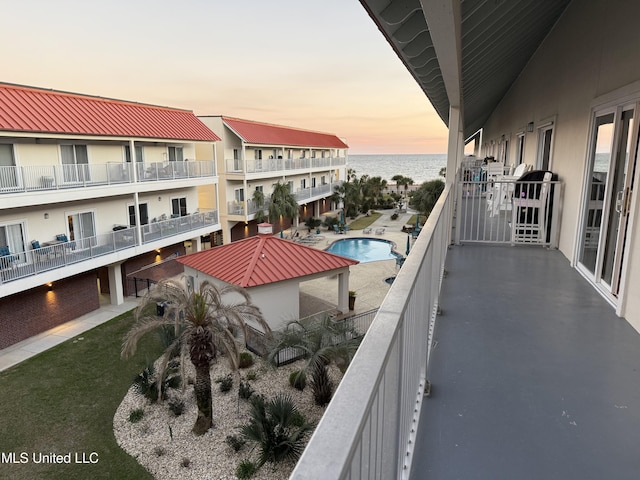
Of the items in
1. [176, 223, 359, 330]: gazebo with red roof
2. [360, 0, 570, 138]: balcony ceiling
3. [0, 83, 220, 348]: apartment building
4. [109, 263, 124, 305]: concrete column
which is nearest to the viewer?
[360, 0, 570, 138]: balcony ceiling

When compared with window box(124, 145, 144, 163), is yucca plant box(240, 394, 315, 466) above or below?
below

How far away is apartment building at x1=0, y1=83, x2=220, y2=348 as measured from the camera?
14.5m

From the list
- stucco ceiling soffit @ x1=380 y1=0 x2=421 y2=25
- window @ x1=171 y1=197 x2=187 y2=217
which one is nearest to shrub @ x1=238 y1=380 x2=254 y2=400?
stucco ceiling soffit @ x1=380 y1=0 x2=421 y2=25

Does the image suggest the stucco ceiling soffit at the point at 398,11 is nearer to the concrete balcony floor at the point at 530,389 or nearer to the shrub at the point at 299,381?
the concrete balcony floor at the point at 530,389

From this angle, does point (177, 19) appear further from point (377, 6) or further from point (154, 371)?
point (377, 6)

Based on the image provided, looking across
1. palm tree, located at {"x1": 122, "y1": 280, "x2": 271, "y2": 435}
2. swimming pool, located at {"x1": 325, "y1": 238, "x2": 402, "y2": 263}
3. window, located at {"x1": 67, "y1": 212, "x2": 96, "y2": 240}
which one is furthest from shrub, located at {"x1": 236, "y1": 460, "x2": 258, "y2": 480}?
swimming pool, located at {"x1": 325, "y1": 238, "x2": 402, "y2": 263}

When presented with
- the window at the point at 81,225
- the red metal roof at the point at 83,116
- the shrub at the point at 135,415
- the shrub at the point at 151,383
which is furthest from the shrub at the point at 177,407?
the red metal roof at the point at 83,116

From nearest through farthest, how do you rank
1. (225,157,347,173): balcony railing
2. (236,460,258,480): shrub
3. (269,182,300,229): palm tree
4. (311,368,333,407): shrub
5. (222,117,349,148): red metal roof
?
(236,460,258,480): shrub → (311,368,333,407): shrub → (225,157,347,173): balcony railing → (222,117,349,148): red metal roof → (269,182,300,229): palm tree

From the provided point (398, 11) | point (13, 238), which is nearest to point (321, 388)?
point (398, 11)

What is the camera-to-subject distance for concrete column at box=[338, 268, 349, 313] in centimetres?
1725

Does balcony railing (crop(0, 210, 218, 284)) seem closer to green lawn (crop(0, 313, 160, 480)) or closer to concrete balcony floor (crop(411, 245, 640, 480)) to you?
green lawn (crop(0, 313, 160, 480))

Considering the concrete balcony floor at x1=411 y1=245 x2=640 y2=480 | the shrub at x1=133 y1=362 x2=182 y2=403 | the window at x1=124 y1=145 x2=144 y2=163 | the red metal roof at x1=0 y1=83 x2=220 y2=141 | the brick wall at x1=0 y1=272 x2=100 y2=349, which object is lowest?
the shrub at x1=133 y1=362 x2=182 y2=403

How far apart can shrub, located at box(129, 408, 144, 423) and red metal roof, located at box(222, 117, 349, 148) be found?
771 inches

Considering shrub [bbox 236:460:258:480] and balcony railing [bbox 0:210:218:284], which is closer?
shrub [bbox 236:460:258:480]
